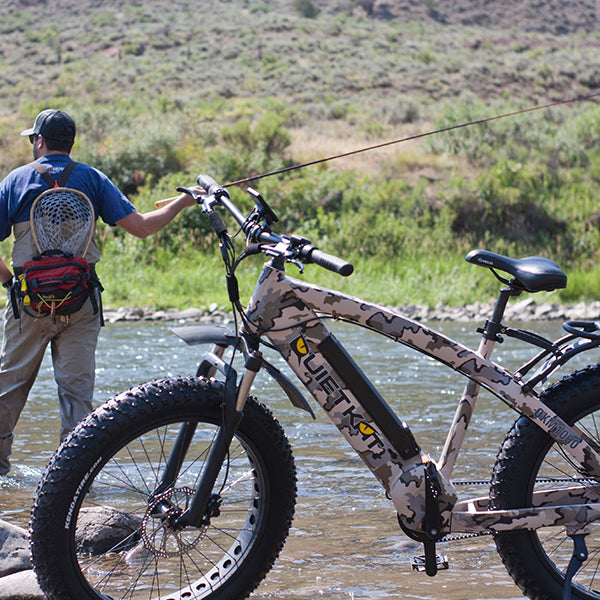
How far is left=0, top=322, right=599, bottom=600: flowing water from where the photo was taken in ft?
12.7

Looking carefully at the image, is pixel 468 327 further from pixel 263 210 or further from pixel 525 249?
pixel 263 210

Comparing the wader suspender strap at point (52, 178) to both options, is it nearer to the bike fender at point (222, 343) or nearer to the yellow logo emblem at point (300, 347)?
the bike fender at point (222, 343)

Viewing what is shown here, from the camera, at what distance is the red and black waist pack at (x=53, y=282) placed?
4918mm

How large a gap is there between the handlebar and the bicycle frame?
0.31 ft

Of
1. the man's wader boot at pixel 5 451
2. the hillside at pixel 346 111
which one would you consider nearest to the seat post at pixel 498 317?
the man's wader boot at pixel 5 451

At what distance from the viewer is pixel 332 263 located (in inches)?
118

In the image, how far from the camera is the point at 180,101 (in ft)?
137

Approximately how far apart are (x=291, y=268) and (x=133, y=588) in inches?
597

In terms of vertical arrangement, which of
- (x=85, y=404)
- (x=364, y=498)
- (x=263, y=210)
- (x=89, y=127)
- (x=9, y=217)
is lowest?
(x=89, y=127)

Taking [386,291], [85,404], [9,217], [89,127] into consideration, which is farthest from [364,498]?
[89,127]

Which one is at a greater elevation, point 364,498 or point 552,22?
point 364,498

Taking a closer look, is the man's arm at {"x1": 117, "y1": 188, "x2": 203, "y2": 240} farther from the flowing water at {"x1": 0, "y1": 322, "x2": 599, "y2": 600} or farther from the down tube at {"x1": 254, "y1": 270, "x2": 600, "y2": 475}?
the down tube at {"x1": 254, "y1": 270, "x2": 600, "y2": 475}

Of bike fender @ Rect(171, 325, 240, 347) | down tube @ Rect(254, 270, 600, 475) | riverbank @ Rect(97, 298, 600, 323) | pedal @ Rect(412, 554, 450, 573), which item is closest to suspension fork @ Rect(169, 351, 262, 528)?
bike fender @ Rect(171, 325, 240, 347)

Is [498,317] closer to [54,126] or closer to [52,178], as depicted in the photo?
[52,178]
